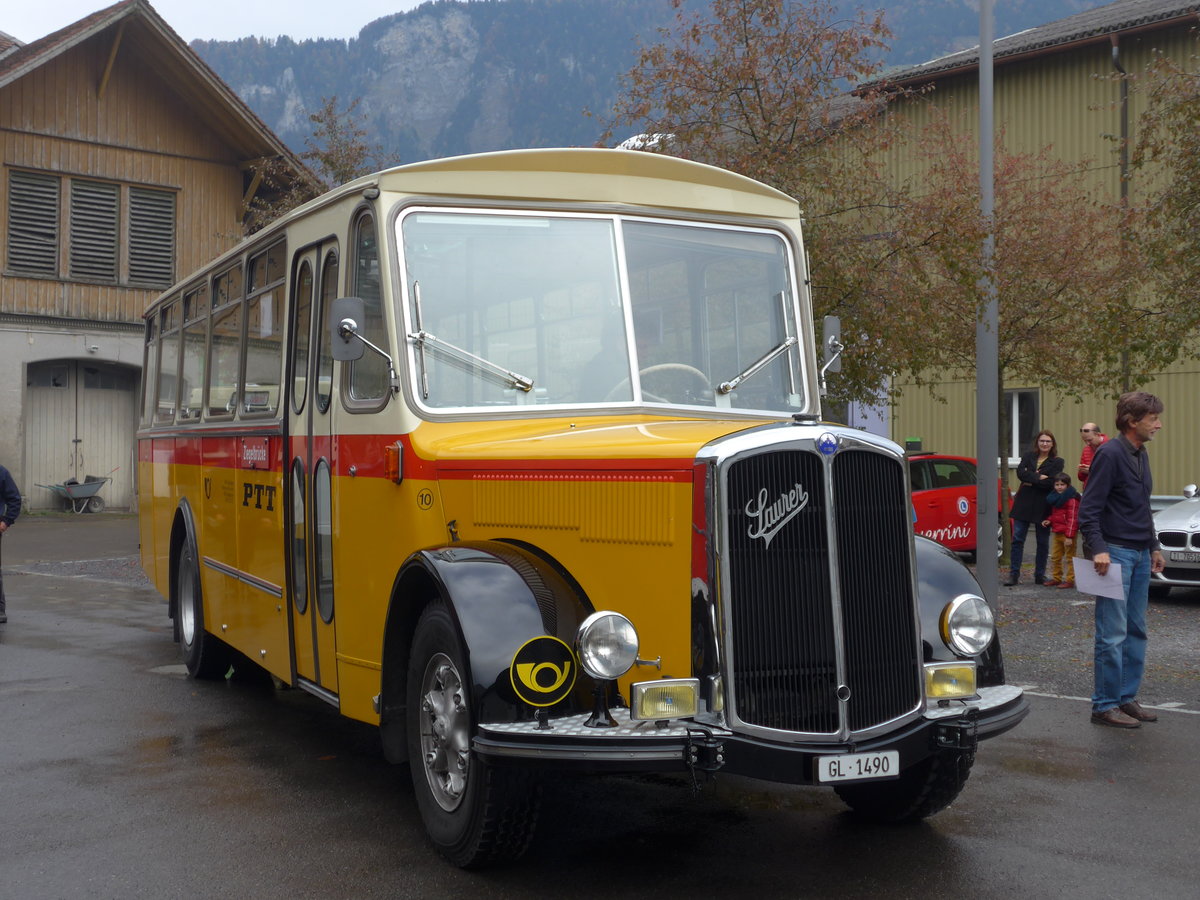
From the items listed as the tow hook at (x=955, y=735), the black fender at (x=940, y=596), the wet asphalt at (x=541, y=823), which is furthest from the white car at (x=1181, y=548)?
the tow hook at (x=955, y=735)

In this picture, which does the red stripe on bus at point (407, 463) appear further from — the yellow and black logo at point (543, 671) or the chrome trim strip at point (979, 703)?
the chrome trim strip at point (979, 703)

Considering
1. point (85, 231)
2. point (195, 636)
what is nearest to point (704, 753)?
point (195, 636)

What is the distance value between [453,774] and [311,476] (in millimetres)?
2114

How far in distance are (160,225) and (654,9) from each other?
529 ft

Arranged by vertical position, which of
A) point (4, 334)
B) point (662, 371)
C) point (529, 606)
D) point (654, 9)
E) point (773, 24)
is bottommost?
point (529, 606)

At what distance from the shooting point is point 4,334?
25047 mm

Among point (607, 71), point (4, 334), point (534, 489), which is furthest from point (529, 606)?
point (607, 71)

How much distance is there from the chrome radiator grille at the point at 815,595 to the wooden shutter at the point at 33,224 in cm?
2392

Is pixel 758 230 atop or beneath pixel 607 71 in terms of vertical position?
beneath

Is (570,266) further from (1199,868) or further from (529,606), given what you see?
(1199,868)

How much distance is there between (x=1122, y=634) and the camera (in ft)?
25.6

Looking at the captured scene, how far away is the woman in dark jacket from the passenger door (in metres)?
10.0

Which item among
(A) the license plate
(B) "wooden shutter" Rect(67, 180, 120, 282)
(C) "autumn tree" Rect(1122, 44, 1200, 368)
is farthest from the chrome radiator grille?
(B) "wooden shutter" Rect(67, 180, 120, 282)

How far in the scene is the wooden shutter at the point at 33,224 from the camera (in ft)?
83.4
